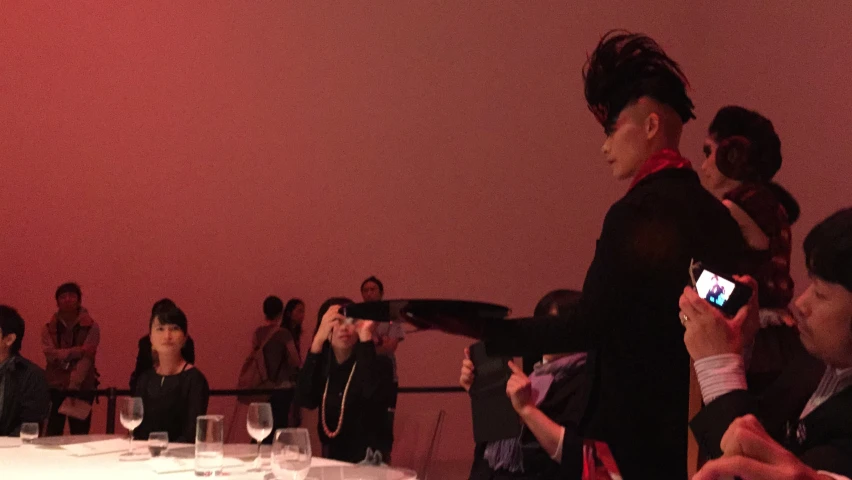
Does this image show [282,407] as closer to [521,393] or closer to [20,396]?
[20,396]

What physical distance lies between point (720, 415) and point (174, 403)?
3.12 meters

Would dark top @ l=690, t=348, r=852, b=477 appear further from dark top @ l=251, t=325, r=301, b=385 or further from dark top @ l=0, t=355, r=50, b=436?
dark top @ l=251, t=325, r=301, b=385

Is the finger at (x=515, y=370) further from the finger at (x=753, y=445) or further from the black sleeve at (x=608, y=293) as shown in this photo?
the finger at (x=753, y=445)

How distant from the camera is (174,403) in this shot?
4.11 metres

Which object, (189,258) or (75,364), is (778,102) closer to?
(189,258)

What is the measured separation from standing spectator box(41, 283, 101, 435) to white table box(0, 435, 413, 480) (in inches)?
127

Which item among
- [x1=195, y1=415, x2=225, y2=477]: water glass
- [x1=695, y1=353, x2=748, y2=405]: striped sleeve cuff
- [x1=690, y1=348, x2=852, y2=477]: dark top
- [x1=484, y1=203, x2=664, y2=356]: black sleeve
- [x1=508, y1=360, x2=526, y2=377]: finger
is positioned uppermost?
[x1=484, y1=203, x2=664, y2=356]: black sleeve

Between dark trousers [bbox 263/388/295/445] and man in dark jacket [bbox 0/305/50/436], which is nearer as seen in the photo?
man in dark jacket [bbox 0/305/50/436]

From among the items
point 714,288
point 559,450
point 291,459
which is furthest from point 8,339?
point 714,288

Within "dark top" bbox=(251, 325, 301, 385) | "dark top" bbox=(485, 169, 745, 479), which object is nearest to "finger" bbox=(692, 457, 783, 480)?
"dark top" bbox=(485, 169, 745, 479)

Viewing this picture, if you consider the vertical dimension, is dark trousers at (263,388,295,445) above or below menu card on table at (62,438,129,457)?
below

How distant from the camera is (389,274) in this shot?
25.4 feet

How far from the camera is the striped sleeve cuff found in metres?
1.41

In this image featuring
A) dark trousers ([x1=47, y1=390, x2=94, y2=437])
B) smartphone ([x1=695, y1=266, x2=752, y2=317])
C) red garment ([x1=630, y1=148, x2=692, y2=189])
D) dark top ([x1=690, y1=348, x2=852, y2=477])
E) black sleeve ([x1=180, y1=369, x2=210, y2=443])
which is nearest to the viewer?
dark top ([x1=690, y1=348, x2=852, y2=477])
